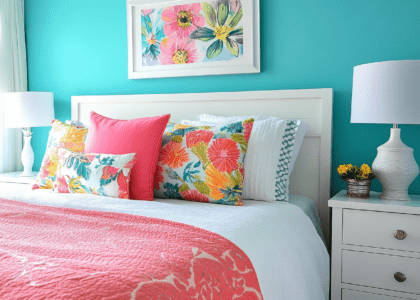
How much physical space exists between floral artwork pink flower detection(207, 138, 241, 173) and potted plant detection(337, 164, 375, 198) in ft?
1.82

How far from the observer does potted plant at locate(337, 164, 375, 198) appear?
1830 mm

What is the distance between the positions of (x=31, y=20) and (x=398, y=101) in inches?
107

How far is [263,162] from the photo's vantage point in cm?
184

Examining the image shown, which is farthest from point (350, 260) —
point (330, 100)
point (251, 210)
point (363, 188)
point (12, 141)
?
point (12, 141)

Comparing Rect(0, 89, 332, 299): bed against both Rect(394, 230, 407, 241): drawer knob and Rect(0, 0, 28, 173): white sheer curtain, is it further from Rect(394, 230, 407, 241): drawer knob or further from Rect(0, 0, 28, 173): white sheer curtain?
Rect(0, 0, 28, 173): white sheer curtain

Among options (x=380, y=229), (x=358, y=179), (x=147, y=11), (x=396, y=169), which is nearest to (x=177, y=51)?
(x=147, y=11)

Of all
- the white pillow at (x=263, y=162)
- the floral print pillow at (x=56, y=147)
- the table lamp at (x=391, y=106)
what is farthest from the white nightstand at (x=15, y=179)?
the table lamp at (x=391, y=106)

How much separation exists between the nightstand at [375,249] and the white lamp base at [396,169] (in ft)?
0.20

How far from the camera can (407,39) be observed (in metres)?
1.99

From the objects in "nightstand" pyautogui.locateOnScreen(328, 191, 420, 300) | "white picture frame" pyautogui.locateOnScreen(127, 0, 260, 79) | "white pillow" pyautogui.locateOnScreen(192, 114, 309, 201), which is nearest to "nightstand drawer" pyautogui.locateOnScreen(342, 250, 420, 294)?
"nightstand" pyautogui.locateOnScreen(328, 191, 420, 300)

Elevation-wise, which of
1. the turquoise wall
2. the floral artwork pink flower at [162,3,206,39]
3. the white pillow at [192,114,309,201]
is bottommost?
the white pillow at [192,114,309,201]

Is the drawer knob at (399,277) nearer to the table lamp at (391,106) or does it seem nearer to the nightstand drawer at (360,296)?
the nightstand drawer at (360,296)

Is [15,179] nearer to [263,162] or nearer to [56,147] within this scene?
[56,147]

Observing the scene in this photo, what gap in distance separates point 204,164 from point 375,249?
830 mm
